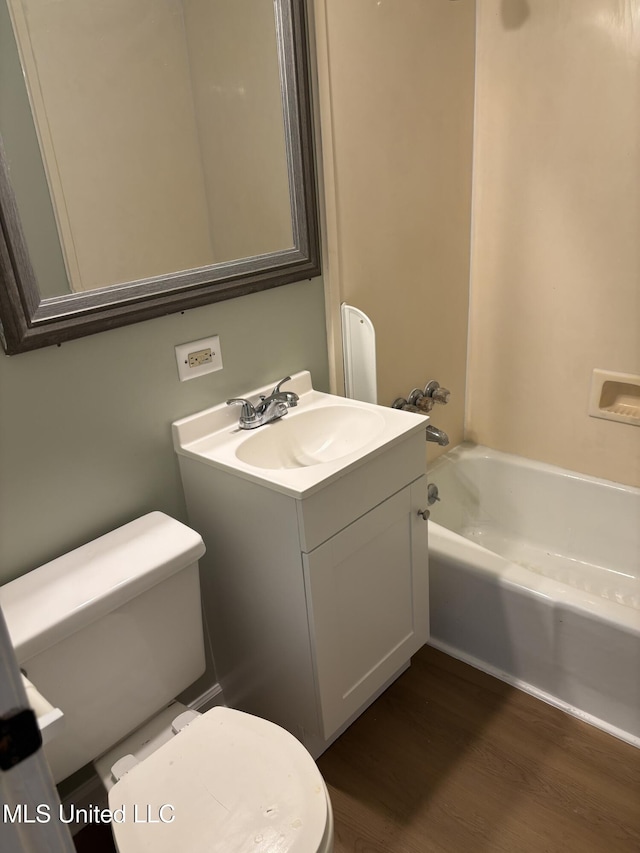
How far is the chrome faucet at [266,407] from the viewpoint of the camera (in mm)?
1562

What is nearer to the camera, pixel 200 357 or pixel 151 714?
pixel 151 714

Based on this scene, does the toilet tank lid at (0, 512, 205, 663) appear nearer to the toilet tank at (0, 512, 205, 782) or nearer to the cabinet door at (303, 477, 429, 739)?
the toilet tank at (0, 512, 205, 782)

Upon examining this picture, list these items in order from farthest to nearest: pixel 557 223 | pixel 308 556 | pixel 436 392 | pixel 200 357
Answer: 1. pixel 436 392
2. pixel 557 223
3. pixel 200 357
4. pixel 308 556

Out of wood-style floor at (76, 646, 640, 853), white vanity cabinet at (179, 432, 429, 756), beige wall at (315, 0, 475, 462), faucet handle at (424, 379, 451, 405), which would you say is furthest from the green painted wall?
wood-style floor at (76, 646, 640, 853)

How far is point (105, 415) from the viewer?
4.40ft

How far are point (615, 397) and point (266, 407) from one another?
116 cm

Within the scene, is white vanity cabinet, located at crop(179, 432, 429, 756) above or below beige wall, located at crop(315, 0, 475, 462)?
below

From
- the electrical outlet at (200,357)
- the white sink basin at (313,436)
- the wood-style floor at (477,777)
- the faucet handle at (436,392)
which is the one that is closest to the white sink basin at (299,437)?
the white sink basin at (313,436)

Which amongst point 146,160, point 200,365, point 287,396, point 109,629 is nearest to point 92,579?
point 109,629

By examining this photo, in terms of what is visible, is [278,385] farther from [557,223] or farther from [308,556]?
[557,223]

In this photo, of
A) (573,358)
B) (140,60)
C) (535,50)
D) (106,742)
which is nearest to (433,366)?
(573,358)

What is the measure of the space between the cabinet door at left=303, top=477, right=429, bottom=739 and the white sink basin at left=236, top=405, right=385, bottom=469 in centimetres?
19

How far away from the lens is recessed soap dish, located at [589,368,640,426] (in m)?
1.97

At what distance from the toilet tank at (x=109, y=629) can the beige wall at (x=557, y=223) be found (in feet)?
4.49
